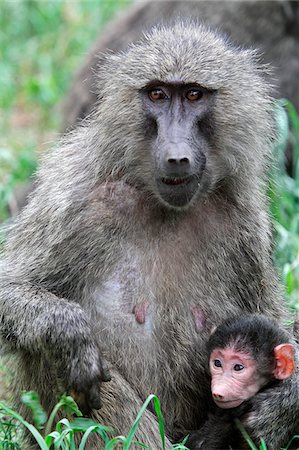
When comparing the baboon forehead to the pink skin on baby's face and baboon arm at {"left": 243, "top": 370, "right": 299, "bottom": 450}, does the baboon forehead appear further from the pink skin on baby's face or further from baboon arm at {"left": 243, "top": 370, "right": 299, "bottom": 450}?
baboon arm at {"left": 243, "top": 370, "right": 299, "bottom": 450}

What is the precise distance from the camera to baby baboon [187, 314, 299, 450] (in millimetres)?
4559

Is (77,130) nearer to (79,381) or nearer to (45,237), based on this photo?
(45,237)

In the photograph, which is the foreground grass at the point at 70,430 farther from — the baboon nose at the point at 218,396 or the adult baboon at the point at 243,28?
the adult baboon at the point at 243,28

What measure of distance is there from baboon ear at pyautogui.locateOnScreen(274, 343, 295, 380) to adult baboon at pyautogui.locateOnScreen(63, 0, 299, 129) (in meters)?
4.82

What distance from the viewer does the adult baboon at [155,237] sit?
454 cm

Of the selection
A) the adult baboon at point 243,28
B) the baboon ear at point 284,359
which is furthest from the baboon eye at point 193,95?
the adult baboon at point 243,28

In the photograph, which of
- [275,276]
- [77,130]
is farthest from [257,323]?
[77,130]

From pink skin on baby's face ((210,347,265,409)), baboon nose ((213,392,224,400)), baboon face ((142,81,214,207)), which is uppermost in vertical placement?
baboon face ((142,81,214,207))

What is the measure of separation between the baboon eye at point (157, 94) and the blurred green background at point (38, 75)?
2.70 meters

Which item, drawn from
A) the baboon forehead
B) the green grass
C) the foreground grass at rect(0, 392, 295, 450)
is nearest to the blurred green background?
the green grass

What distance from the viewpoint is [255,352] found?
4.61 metres

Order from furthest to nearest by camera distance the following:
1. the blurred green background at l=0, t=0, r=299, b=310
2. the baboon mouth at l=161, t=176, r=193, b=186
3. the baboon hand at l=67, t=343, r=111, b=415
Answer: the blurred green background at l=0, t=0, r=299, b=310 → the baboon mouth at l=161, t=176, r=193, b=186 → the baboon hand at l=67, t=343, r=111, b=415

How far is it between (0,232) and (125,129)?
103cm

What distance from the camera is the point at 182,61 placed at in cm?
461
